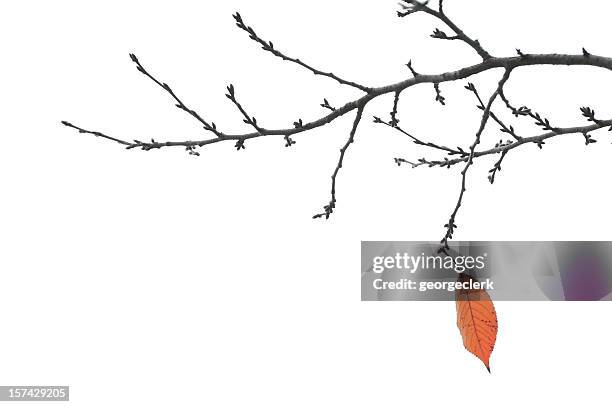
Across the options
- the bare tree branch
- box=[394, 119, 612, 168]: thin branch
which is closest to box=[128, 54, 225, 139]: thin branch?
the bare tree branch

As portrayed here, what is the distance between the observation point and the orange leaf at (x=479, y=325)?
169 inches

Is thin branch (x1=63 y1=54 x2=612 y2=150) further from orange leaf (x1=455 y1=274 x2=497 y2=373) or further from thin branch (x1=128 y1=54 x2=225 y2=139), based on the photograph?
orange leaf (x1=455 y1=274 x2=497 y2=373)

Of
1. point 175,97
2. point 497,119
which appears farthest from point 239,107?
point 497,119

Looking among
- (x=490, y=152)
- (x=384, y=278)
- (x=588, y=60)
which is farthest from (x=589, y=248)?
(x=588, y=60)

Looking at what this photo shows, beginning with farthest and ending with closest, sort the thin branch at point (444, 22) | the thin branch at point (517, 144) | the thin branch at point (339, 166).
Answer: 1. the thin branch at point (517, 144)
2. the thin branch at point (339, 166)
3. the thin branch at point (444, 22)

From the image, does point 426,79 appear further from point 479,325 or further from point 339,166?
point 479,325

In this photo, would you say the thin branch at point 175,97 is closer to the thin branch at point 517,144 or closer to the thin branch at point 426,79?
the thin branch at point 426,79

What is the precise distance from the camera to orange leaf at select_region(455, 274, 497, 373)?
430 centimetres

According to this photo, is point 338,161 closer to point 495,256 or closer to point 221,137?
point 221,137

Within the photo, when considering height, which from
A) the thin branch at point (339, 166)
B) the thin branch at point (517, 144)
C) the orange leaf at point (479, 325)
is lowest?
the orange leaf at point (479, 325)

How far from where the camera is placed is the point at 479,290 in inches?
178

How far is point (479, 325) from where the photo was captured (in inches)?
170

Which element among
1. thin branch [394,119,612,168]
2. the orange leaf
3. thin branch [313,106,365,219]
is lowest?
the orange leaf

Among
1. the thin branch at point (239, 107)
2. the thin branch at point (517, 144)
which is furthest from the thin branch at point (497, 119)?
the thin branch at point (239, 107)
